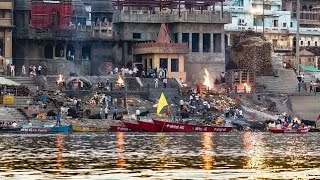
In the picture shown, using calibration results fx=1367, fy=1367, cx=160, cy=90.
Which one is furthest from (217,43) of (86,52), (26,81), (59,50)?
(26,81)

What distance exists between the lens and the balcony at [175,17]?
119m

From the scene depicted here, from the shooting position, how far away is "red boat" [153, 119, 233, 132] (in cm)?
9381

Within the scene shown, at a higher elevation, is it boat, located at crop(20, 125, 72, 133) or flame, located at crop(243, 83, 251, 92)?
flame, located at crop(243, 83, 251, 92)

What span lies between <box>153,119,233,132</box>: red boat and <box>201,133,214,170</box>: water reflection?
264 centimetres

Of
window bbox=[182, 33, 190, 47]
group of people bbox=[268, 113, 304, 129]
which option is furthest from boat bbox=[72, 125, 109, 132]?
window bbox=[182, 33, 190, 47]

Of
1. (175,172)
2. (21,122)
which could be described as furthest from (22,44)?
(175,172)

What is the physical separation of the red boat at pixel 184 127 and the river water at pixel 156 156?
396 centimetres

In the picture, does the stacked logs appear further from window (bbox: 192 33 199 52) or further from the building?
the building

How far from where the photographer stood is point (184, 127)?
94750mm

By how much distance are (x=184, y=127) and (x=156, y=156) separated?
95.8ft

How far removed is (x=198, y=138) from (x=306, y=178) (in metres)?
32.4

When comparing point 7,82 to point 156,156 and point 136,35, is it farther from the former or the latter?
point 156,156

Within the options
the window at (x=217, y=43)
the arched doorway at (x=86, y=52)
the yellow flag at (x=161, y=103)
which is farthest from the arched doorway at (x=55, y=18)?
the yellow flag at (x=161, y=103)

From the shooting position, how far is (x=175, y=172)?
5606 centimetres
